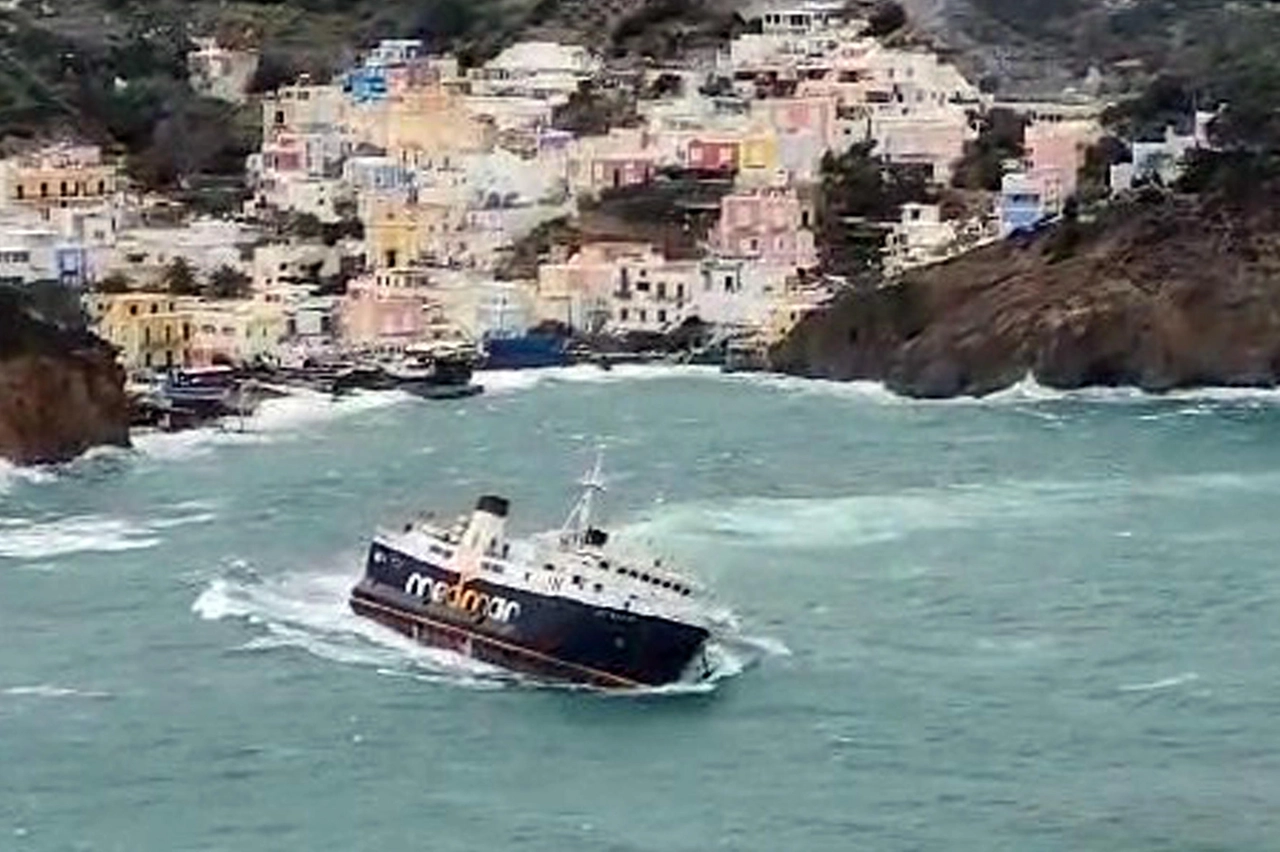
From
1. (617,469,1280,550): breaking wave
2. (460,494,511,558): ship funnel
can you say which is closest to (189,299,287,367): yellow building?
(617,469,1280,550): breaking wave

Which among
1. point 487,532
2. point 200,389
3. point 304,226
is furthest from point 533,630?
point 304,226

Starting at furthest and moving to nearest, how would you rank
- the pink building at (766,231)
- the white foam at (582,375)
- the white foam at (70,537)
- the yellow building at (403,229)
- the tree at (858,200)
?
the yellow building at (403,229), the tree at (858,200), the pink building at (766,231), the white foam at (582,375), the white foam at (70,537)

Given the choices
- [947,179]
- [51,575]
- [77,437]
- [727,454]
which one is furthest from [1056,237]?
[51,575]

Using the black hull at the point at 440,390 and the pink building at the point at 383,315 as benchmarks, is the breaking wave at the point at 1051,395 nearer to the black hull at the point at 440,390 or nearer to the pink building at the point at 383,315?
the black hull at the point at 440,390

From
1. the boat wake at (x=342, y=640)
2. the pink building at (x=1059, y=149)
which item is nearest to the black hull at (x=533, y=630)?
the boat wake at (x=342, y=640)

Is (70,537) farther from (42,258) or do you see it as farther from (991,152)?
(991,152)

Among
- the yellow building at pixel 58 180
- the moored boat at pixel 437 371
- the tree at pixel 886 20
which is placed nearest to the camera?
the moored boat at pixel 437 371
